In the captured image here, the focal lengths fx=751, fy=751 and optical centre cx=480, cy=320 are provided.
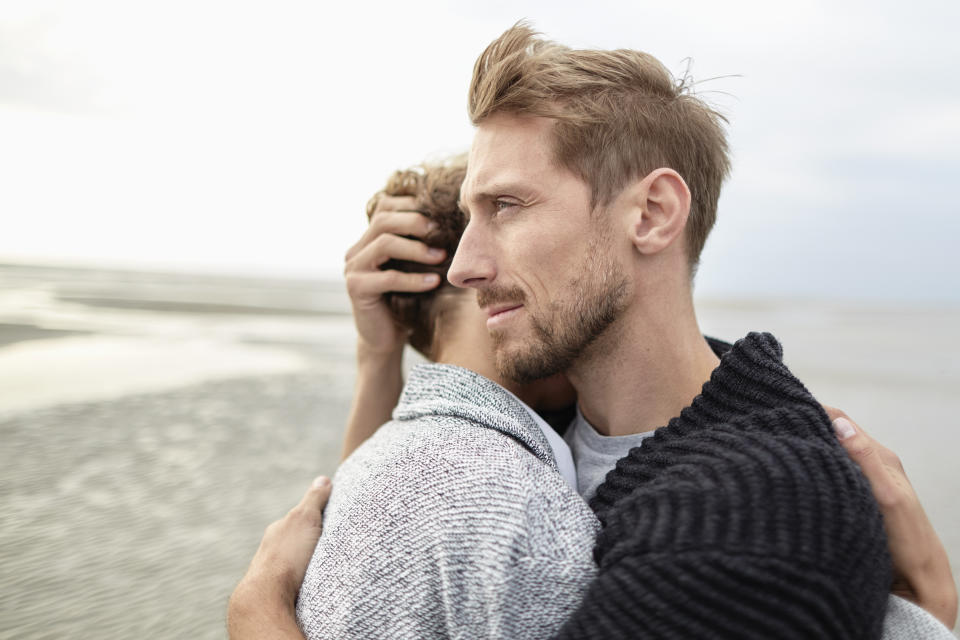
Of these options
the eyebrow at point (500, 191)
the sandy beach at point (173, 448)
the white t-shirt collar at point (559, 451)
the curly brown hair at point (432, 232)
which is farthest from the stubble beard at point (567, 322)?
the sandy beach at point (173, 448)

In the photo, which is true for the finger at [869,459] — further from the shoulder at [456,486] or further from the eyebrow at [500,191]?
the eyebrow at [500,191]

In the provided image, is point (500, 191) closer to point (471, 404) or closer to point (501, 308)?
point (501, 308)

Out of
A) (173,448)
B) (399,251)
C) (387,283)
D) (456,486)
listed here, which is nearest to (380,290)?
(387,283)

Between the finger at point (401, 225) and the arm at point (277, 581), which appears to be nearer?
the arm at point (277, 581)

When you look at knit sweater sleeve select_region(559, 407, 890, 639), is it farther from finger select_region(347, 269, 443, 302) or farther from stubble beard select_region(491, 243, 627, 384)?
finger select_region(347, 269, 443, 302)

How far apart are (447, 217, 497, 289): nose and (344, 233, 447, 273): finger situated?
34 centimetres

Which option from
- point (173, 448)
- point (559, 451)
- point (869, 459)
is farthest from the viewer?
point (173, 448)

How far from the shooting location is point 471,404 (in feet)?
5.85

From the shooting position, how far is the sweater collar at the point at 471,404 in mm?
1747

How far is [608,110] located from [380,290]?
0.96m

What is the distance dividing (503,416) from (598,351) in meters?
0.47

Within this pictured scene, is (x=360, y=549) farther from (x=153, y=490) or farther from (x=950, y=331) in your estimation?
(x=950, y=331)

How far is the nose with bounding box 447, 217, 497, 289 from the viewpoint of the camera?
207cm

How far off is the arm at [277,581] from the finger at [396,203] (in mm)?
1005
